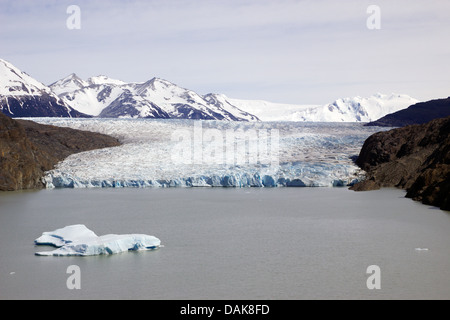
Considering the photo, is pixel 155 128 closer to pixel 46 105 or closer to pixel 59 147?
pixel 59 147

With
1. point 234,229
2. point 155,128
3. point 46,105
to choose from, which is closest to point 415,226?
point 234,229

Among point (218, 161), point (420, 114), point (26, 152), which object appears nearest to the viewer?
point (26, 152)

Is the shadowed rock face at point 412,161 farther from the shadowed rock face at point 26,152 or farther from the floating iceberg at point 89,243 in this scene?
the shadowed rock face at point 26,152

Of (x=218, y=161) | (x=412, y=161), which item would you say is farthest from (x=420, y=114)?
(x=218, y=161)

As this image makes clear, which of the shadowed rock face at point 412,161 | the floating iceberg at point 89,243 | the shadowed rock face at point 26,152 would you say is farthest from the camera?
the shadowed rock face at point 26,152

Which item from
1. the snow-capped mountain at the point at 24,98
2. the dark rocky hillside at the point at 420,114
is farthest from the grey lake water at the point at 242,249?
the snow-capped mountain at the point at 24,98

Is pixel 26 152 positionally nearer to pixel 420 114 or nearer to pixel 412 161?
pixel 412 161
